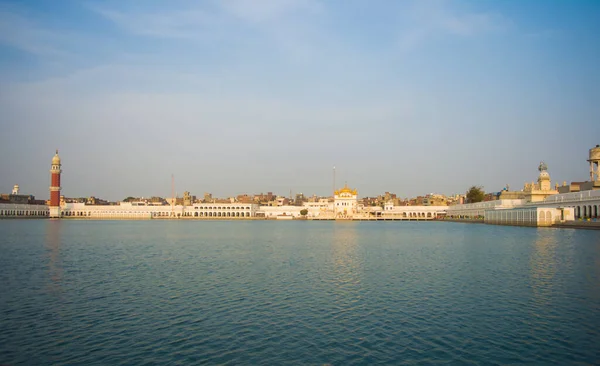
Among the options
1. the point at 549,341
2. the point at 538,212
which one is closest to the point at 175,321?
the point at 549,341

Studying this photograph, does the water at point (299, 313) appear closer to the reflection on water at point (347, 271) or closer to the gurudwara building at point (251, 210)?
the reflection on water at point (347, 271)

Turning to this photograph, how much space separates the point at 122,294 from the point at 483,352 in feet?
38.6

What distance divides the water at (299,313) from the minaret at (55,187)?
448 feet

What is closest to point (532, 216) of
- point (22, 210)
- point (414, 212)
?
point (414, 212)

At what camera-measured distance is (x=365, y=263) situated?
82.8ft

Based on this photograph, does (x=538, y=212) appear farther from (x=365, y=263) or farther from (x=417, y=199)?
(x=417, y=199)

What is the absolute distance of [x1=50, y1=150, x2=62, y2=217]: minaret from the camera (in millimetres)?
146750

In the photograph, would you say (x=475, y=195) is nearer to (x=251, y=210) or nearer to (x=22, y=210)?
(x=251, y=210)

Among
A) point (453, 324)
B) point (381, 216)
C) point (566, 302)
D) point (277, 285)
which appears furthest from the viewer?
point (381, 216)

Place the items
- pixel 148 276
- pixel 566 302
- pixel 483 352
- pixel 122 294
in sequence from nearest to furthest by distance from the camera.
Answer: pixel 483 352 < pixel 566 302 < pixel 122 294 < pixel 148 276

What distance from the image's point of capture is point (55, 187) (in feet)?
490

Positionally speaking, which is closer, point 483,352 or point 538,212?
point 483,352

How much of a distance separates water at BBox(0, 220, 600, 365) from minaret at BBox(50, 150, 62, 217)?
448 ft

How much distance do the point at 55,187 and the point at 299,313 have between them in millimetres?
155600
